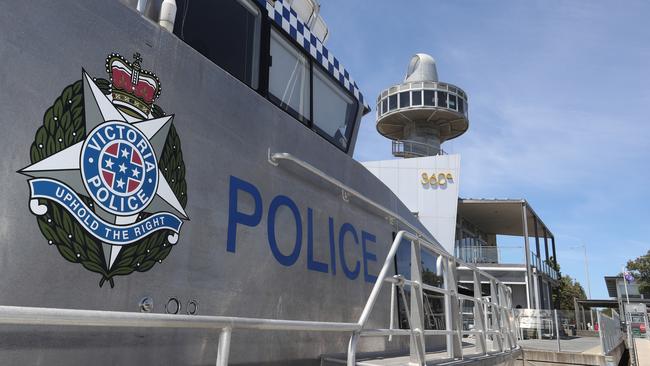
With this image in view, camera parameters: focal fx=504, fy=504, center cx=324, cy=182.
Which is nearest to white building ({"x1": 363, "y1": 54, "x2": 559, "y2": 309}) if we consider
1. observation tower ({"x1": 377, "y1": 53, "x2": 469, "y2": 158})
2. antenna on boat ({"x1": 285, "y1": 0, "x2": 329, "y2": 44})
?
observation tower ({"x1": 377, "y1": 53, "x2": 469, "y2": 158})

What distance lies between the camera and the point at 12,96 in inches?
83.5

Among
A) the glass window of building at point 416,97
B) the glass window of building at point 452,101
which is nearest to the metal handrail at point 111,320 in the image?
the glass window of building at point 416,97

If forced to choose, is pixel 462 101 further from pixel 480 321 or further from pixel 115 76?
pixel 115 76

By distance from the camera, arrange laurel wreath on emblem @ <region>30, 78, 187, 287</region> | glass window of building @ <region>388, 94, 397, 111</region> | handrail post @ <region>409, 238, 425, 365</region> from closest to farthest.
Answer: laurel wreath on emblem @ <region>30, 78, 187, 287</region> < handrail post @ <region>409, 238, 425, 365</region> < glass window of building @ <region>388, 94, 397, 111</region>

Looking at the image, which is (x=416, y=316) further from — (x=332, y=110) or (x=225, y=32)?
(x=225, y=32)

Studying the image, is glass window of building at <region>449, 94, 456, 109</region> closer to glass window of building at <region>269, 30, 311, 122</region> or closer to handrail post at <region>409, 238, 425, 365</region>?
glass window of building at <region>269, 30, 311, 122</region>

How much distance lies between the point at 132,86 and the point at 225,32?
131cm

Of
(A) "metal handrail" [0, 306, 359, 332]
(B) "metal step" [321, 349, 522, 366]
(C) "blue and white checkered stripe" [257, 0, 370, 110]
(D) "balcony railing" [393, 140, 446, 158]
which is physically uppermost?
(D) "balcony railing" [393, 140, 446, 158]

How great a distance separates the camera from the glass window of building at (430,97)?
35.7m

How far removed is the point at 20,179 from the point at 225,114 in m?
1.49

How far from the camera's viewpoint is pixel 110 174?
2430 mm

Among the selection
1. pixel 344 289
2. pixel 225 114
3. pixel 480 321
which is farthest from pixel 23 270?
pixel 480 321

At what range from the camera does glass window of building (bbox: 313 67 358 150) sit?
5.04 m

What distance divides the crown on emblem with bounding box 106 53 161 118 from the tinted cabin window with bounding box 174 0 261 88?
70 centimetres
